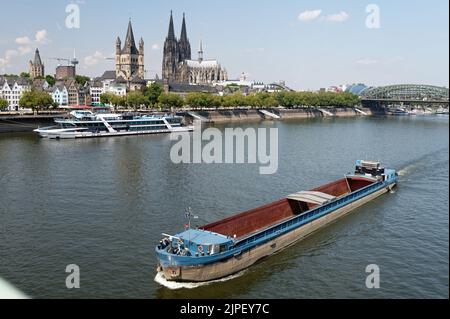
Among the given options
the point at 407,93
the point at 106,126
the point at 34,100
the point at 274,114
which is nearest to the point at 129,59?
the point at 274,114

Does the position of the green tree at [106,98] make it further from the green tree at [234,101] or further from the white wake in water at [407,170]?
the white wake in water at [407,170]

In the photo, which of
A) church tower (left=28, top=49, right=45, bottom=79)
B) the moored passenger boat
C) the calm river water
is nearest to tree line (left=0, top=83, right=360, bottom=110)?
the moored passenger boat

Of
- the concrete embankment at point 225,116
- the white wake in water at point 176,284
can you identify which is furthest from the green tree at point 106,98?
the white wake in water at point 176,284

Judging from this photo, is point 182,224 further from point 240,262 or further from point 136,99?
point 136,99
